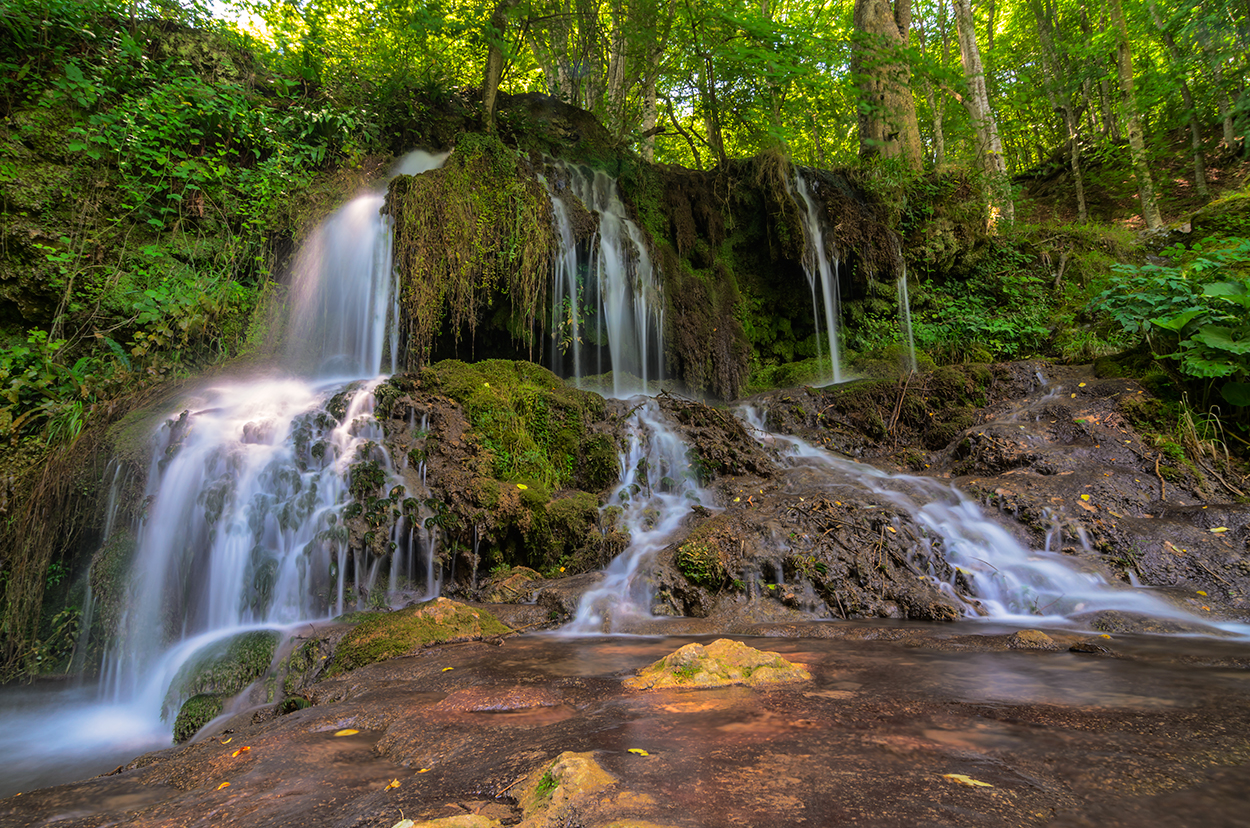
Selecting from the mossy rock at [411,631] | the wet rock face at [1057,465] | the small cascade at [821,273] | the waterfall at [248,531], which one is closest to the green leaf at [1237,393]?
the wet rock face at [1057,465]

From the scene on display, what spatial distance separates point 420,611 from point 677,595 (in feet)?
6.53

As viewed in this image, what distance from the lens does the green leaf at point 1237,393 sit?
5.86 m

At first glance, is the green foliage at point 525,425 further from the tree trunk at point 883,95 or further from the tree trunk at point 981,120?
the tree trunk at point 981,120

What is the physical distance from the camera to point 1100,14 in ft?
53.0

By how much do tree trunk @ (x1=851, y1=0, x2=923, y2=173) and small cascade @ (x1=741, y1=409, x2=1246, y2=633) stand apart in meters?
8.51

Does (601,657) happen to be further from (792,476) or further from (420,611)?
(792,476)

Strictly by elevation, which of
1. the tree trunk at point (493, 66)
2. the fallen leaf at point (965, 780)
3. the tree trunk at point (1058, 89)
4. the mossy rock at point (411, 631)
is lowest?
the mossy rock at point (411, 631)

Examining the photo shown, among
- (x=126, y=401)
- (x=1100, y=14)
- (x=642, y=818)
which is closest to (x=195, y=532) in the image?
(x=126, y=401)

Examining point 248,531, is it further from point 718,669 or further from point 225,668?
point 718,669

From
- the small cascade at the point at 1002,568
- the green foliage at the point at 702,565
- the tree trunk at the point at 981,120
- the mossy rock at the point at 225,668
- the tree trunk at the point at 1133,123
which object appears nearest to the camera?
the mossy rock at the point at 225,668

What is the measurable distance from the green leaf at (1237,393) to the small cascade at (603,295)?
7056mm

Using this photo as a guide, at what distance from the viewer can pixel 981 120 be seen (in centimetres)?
1297

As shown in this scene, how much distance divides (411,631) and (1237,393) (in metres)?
8.19

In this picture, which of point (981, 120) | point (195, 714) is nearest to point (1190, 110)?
point (981, 120)
